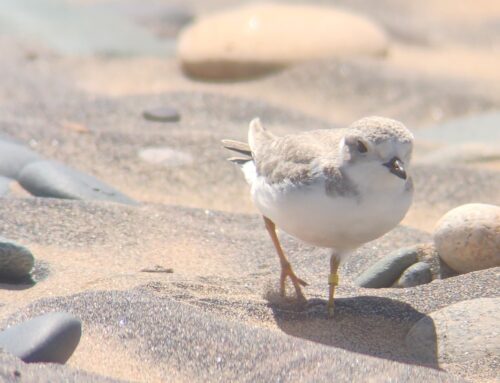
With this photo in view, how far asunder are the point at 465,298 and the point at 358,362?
3.28 ft

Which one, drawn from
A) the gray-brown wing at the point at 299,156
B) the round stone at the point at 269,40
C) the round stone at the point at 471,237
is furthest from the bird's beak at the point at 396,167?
the round stone at the point at 269,40

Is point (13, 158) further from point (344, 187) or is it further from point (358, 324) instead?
point (344, 187)

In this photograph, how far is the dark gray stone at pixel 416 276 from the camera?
16.1 ft

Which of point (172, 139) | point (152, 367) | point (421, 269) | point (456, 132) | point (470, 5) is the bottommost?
point (470, 5)

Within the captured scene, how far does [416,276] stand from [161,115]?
4.43 m

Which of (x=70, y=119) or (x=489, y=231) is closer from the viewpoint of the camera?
(x=489, y=231)

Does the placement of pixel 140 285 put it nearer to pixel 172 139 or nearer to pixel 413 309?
pixel 413 309

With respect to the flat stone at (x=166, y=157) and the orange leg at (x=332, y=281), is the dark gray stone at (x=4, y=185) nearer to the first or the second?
the flat stone at (x=166, y=157)

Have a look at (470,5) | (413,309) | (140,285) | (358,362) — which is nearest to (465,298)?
(413,309)

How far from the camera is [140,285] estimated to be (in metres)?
4.49

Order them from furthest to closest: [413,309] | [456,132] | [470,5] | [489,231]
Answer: [470,5], [456,132], [489,231], [413,309]

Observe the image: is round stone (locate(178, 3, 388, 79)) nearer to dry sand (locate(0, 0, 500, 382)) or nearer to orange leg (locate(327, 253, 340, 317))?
dry sand (locate(0, 0, 500, 382))

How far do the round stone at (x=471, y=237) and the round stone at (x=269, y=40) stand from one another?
6048 mm

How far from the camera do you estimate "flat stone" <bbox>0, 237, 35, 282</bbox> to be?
4.58 m
